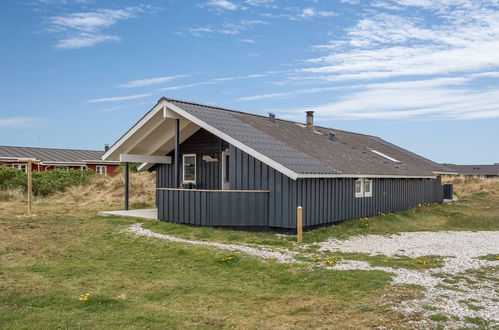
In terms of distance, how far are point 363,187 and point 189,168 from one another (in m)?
7.33

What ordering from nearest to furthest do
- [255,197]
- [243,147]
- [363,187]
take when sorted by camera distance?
1. [243,147]
2. [255,197]
3. [363,187]

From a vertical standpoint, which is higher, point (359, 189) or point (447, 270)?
point (359, 189)

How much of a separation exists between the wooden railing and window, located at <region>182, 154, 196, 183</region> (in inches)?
121

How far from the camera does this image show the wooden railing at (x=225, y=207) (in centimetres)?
1531

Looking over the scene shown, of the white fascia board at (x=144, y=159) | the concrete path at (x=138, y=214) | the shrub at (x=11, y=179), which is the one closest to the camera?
the concrete path at (x=138, y=214)

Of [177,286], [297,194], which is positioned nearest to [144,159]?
[297,194]

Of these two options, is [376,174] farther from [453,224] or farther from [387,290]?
[387,290]

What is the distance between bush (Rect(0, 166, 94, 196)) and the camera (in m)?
31.2

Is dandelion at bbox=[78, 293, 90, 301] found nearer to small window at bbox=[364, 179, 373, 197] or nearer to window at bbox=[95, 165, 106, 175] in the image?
small window at bbox=[364, 179, 373, 197]

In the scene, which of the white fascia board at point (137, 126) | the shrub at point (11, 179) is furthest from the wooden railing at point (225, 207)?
the shrub at point (11, 179)

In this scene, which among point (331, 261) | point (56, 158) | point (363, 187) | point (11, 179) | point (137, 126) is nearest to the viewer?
point (331, 261)

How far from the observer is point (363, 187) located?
19.0m

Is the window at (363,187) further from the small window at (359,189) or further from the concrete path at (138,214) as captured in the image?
the concrete path at (138,214)

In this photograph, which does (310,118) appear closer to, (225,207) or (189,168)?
(189,168)
